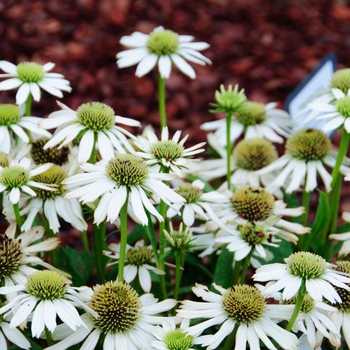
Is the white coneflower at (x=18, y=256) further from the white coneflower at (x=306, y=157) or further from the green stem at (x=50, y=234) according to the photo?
the white coneflower at (x=306, y=157)

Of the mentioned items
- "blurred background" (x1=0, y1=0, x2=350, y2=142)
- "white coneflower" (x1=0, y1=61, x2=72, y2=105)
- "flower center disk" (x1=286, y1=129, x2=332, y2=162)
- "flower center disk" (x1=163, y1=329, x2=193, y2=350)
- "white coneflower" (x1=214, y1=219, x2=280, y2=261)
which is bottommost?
"flower center disk" (x1=163, y1=329, x2=193, y2=350)

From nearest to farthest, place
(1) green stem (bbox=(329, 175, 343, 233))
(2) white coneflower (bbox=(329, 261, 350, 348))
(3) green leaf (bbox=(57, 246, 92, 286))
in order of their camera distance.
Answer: (2) white coneflower (bbox=(329, 261, 350, 348)) < (3) green leaf (bbox=(57, 246, 92, 286)) < (1) green stem (bbox=(329, 175, 343, 233))

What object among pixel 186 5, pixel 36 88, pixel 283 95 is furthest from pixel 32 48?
pixel 36 88

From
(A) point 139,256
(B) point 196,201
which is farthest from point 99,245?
(B) point 196,201

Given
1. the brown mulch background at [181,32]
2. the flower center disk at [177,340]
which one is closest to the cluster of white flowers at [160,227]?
the flower center disk at [177,340]

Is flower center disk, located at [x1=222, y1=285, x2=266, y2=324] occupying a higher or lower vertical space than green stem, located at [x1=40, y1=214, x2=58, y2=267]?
lower

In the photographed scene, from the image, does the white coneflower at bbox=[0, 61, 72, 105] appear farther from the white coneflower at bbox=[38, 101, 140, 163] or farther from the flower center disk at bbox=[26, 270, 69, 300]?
the flower center disk at bbox=[26, 270, 69, 300]

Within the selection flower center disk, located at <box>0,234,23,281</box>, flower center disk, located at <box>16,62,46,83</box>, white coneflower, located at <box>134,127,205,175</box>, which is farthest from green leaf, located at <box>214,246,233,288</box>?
flower center disk, located at <box>16,62,46,83</box>

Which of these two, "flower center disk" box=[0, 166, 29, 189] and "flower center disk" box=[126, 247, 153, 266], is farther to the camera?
"flower center disk" box=[126, 247, 153, 266]
